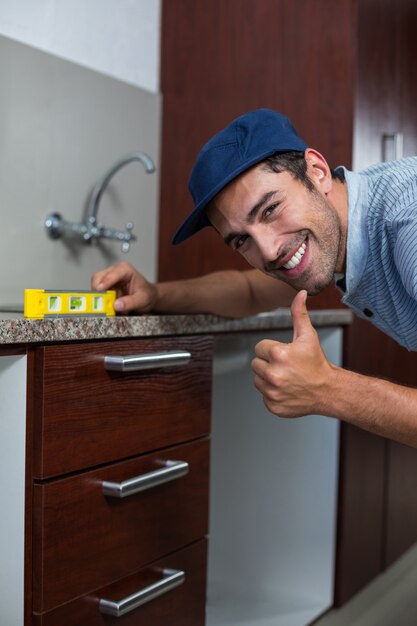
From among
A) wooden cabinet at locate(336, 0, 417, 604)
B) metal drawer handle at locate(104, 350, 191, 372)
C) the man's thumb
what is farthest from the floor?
the man's thumb

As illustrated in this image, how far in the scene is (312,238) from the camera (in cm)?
133

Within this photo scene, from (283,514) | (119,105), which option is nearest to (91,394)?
(283,514)

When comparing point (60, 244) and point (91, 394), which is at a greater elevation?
point (60, 244)

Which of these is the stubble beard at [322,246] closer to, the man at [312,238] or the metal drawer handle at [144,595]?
the man at [312,238]

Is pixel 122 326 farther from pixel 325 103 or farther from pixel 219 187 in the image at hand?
pixel 325 103

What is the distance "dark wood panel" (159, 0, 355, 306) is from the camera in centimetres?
213

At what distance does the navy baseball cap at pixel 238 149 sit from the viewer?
1.29 metres

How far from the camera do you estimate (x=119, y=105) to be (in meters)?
2.14

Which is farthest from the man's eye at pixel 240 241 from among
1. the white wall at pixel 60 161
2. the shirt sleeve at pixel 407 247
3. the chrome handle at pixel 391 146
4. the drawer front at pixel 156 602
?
the chrome handle at pixel 391 146

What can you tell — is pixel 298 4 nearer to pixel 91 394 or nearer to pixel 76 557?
pixel 91 394

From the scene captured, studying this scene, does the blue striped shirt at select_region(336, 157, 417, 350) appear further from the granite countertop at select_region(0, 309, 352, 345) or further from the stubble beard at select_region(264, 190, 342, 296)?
the granite countertop at select_region(0, 309, 352, 345)

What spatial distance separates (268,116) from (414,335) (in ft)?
1.50

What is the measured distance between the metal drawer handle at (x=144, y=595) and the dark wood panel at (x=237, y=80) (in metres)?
0.98

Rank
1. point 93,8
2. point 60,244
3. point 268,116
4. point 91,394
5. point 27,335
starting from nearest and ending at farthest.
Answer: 1. point 27,335
2. point 91,394
3. point 268,116
4. point 60,244
5. point 93,8
